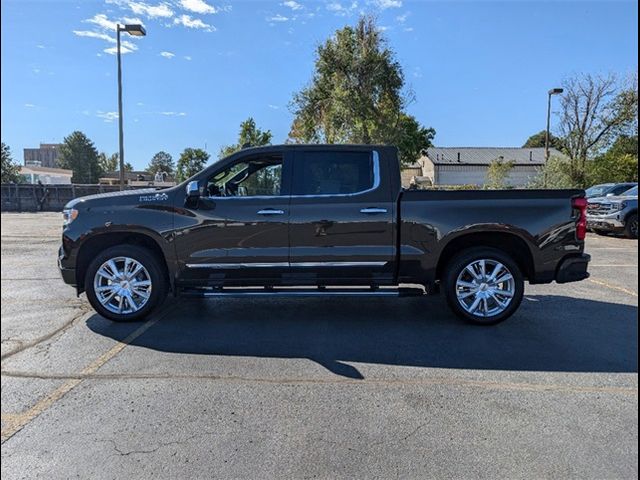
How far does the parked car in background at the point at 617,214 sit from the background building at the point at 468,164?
44.5 meters

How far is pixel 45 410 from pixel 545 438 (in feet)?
11.1

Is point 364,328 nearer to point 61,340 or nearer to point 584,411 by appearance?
point 584,411

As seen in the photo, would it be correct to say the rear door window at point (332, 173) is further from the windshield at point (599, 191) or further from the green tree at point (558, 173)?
the green tree at point (558, 173)

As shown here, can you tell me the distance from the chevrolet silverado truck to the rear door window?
0.06 feet

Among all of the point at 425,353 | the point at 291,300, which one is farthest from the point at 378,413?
the point at 291,300

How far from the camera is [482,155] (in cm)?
7212

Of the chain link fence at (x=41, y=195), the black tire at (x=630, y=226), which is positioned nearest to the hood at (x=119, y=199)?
the black tire at (x=630, y=226)

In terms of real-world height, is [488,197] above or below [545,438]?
above

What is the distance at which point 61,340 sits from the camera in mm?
4871

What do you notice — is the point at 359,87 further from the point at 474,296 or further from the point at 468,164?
the point at 468,164

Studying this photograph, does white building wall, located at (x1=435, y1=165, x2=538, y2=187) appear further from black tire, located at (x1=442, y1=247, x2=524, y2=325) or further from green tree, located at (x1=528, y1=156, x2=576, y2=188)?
black tire, located at (x1=442, y1=247, x2=524, y2=325)

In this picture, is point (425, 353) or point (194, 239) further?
point (194, 239)

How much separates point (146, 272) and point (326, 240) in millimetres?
2041

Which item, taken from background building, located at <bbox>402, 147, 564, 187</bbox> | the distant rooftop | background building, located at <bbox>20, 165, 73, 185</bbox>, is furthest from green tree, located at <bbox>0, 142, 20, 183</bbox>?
the distant rooftop
